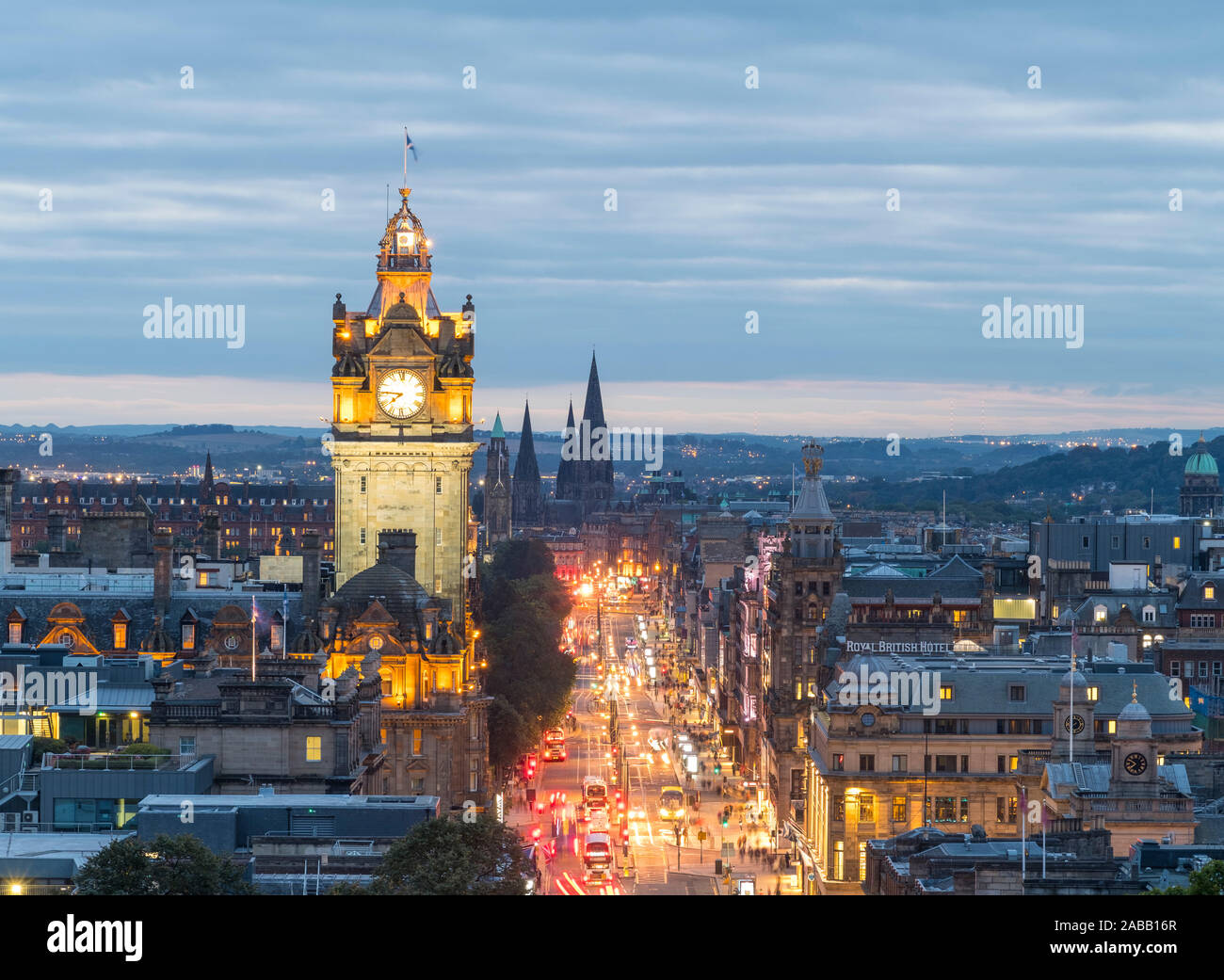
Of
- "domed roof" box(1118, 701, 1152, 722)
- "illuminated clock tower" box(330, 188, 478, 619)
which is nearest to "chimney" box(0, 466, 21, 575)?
"illuminated clock tower" box(330, 188, 478, 619)

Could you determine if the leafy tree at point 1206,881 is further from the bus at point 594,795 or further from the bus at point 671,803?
the bus at point 671,803

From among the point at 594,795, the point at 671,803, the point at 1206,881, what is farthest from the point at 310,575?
the point at 1206,881

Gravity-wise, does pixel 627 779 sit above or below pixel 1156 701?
below

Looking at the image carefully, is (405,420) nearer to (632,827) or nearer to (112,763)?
(632,827)
